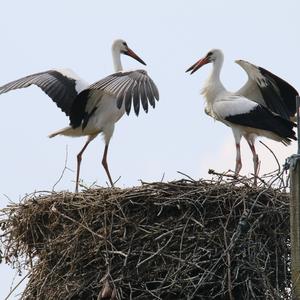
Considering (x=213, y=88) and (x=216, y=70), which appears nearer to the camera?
(x=213, y=88)

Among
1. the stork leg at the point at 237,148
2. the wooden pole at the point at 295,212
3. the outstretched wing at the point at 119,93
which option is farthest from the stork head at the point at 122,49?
the wooden pole at the point at 295,212

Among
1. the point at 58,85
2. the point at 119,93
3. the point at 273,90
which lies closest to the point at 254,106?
the point at 273,90

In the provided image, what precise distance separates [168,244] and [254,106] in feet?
10.3

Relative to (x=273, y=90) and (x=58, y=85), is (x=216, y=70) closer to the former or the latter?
(x=273, y=90)

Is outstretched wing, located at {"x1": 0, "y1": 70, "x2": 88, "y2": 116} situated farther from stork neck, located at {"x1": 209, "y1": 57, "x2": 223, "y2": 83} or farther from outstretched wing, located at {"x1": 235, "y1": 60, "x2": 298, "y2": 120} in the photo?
outstretched wing, located at {"x1": 235, "y1": 60, "x2": 298, "y2": 120}

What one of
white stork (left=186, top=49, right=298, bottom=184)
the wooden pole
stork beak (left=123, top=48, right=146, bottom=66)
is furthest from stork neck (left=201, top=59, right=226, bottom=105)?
the wooden pole

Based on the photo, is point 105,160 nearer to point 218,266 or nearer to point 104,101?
point 104,101

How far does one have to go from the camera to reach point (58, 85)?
1124 cm

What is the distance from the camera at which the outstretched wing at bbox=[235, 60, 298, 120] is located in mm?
11727

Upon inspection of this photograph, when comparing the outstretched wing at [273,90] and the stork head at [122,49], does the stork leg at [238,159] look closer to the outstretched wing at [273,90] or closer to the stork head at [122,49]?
the outstretched wing at [273,90]

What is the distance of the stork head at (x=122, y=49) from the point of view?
1221 cm

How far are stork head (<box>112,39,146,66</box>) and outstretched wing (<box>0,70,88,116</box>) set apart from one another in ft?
3.11

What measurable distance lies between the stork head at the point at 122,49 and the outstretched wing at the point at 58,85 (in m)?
0.95

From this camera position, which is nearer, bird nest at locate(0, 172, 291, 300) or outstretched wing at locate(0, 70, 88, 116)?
bird nest at locate(0, 172, 291, 300)
